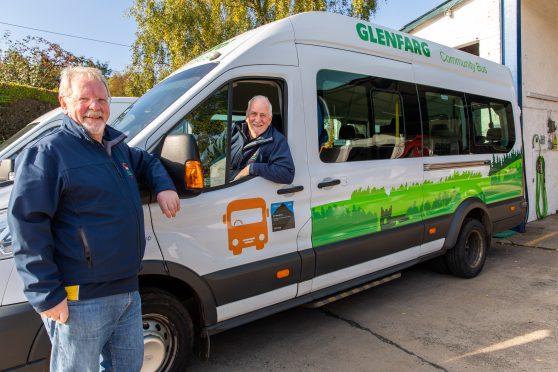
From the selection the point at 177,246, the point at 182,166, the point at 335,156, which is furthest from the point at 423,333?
the point at 182,166

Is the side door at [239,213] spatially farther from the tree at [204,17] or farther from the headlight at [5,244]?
the tree at [204,17]

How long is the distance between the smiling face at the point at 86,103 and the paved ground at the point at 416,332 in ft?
6.93

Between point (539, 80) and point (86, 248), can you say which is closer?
point (86, 248)

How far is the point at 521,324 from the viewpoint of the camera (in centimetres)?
368

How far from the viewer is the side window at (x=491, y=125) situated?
5070mm

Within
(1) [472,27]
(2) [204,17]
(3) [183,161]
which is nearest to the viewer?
(3) [183,161]

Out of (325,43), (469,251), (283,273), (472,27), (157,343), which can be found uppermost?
(472,27)

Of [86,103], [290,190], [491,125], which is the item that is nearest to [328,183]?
[290,190]

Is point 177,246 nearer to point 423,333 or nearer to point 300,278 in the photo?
point 300,278

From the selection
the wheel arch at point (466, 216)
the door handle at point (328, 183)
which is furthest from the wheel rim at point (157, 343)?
the wheel arch at point (466, 216)

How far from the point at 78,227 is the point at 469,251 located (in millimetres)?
4696

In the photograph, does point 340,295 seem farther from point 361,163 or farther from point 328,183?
point 361,163

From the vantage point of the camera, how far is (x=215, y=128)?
2.77 metres

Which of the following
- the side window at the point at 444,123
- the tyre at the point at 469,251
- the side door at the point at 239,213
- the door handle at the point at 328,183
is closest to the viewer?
the side door at the point at 239,213
